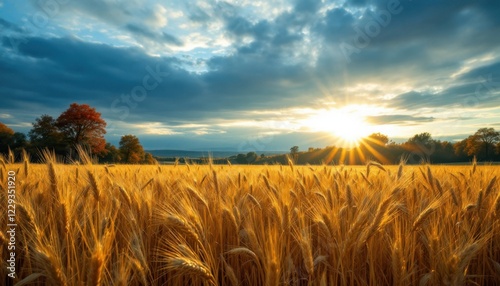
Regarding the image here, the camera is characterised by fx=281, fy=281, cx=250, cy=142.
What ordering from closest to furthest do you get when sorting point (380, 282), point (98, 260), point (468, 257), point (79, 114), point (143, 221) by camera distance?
1. point (98, 260)
2. point (468, 257)
3. point (380, 282)
4. point (143, 221)
5. point (79, 114)

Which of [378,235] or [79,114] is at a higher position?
[79,114]

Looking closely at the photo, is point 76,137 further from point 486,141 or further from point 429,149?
point 486,141

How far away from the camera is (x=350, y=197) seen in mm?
2531

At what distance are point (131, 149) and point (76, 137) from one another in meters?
8.70

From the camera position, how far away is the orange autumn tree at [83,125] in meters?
38.8

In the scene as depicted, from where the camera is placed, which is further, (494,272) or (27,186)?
(27,186)

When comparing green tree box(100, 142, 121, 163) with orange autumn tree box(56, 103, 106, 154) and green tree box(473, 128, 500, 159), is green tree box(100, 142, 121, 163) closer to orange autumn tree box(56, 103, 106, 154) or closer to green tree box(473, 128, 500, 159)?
orange autumn tree box(56, 103, 106, 154)

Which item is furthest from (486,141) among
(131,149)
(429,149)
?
(131,149)

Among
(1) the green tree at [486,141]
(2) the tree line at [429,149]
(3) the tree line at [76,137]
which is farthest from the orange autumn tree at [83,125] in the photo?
(1) the green tree at [486,141]

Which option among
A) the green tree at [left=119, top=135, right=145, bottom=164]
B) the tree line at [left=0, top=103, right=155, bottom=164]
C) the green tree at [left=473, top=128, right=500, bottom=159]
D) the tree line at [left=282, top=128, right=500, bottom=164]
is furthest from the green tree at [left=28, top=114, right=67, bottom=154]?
the green tree at [left=473, top=128, right=500, bottom=159]

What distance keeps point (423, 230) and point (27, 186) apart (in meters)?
3.90

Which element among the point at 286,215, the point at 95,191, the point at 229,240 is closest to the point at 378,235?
the point at 286,215

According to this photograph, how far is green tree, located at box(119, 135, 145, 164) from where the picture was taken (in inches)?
1770

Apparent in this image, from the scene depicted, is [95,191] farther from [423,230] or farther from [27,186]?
[423,230]
